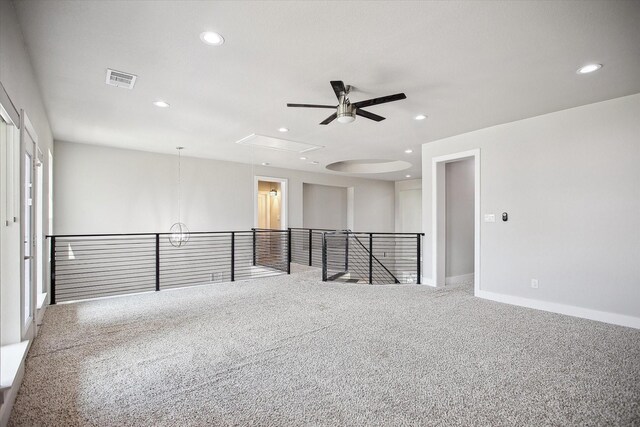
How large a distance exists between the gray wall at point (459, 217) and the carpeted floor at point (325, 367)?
1.79 metres

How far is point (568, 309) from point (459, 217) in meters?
2.40

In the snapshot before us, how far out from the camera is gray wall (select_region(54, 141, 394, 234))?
19.6ft

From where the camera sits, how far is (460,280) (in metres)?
5.92

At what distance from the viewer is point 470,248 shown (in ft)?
20.3

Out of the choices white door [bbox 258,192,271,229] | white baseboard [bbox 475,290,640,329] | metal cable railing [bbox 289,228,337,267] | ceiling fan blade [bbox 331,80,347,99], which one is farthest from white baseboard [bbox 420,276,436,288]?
white door [bbox 258,192,271,229]

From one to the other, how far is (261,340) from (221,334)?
18.0 inches

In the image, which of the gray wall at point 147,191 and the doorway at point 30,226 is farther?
the gray wall at point 147,191

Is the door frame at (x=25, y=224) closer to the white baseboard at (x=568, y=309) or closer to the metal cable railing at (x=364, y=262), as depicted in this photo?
the metal cable railing at (x=364, y=262)

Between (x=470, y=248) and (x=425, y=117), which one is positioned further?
(x=470, y=248)

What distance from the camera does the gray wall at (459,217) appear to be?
228 inches

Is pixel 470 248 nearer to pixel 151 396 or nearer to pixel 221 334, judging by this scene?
pixel 221 334

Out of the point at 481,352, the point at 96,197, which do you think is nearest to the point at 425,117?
the point at 481,352

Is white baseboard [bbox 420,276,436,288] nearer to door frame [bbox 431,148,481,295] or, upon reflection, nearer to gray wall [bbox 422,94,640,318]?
door frame [bbox 431,148,481,295]

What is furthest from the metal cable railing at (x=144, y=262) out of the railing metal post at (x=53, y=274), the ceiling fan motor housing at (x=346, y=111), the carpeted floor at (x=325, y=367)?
the ceiling fan motor housing at (x=346, y=111)
